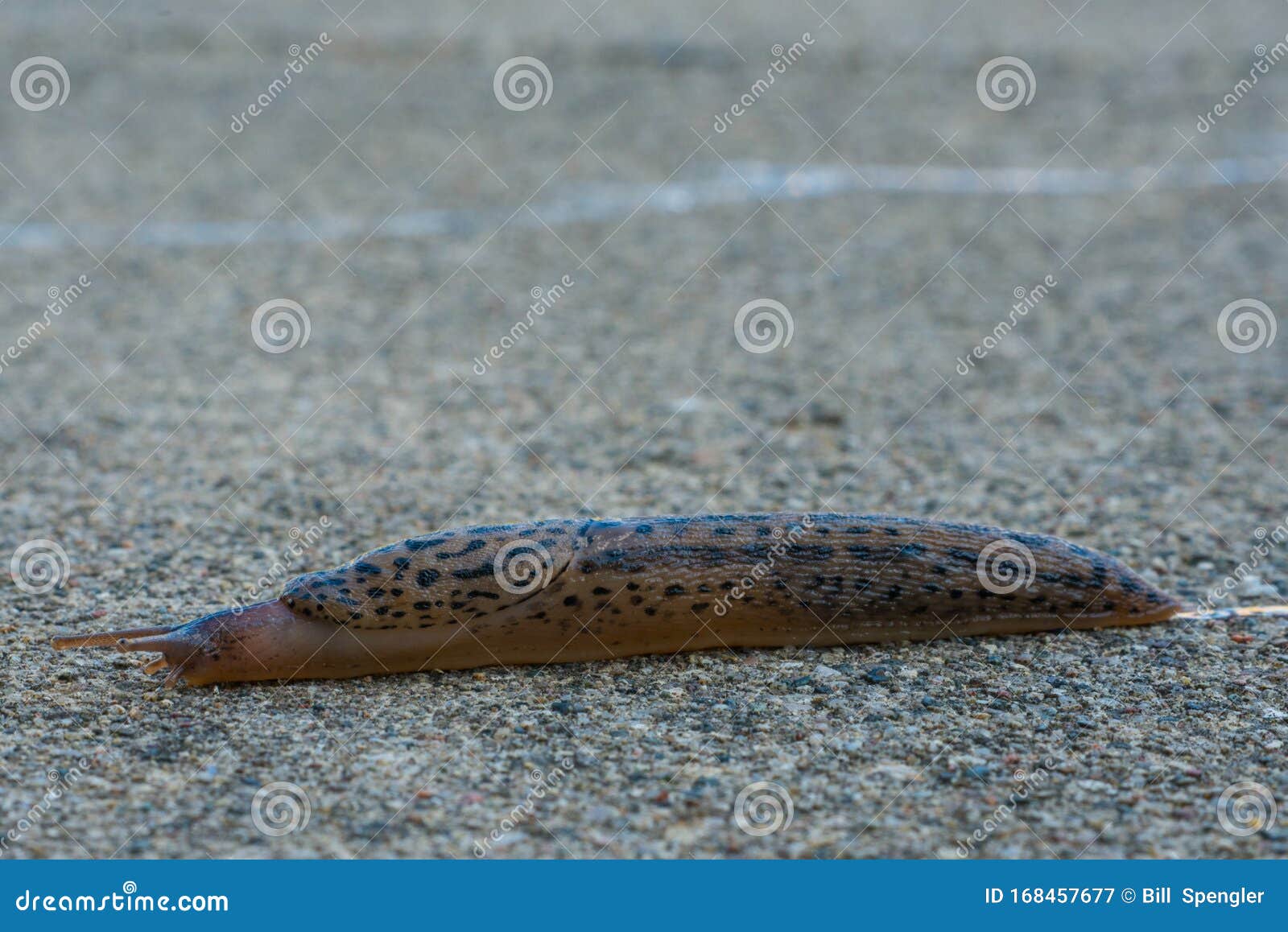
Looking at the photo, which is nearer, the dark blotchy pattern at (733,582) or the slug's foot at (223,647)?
the slug's foot at (223,647)

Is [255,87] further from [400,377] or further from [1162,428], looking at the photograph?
[1162,428]

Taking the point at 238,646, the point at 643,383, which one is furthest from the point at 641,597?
the point at 643,383

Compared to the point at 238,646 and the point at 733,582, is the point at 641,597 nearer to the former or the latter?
the point at 733,582

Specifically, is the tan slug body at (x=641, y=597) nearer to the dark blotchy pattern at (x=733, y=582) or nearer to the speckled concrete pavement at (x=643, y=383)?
the dark blotchy pattern at (x=733, y=582)

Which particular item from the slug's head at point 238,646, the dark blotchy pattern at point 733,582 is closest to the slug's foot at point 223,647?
the slug's head at point 238,646

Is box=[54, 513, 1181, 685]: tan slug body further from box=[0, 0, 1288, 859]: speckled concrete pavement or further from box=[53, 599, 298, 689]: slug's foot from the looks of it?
box=[0, 0, 1288, 859]: speckled concrete pavement

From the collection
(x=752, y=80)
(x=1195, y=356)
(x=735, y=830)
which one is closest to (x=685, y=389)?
(x=1195, y=356)
